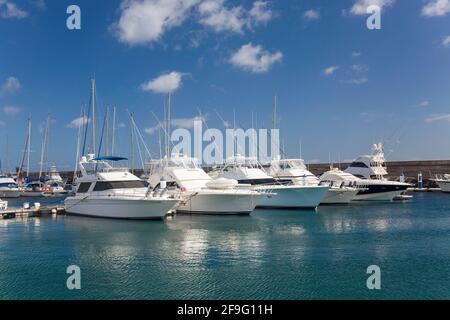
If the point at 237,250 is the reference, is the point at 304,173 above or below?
above

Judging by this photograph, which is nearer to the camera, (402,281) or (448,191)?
(402,281)

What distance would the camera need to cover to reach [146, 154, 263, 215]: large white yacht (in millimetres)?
31688

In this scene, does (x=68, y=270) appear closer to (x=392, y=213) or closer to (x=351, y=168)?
(x=392, y=213)

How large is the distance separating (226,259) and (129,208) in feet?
44.0

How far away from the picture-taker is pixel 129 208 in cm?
2828

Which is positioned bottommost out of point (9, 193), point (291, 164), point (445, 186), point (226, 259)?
point (226, 259)

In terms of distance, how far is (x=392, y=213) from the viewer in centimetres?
3531

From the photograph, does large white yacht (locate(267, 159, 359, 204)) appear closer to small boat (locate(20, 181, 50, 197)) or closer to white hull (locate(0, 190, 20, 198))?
small boat (locate(20, 181, 50, 197))

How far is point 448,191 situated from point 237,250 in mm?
53911

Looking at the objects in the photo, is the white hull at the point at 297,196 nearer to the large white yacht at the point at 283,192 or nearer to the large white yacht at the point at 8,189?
the large white yacht at the point at 283,192

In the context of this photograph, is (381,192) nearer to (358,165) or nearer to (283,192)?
(358,165)

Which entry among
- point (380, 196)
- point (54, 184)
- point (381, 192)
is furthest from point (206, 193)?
point (54, 184)
